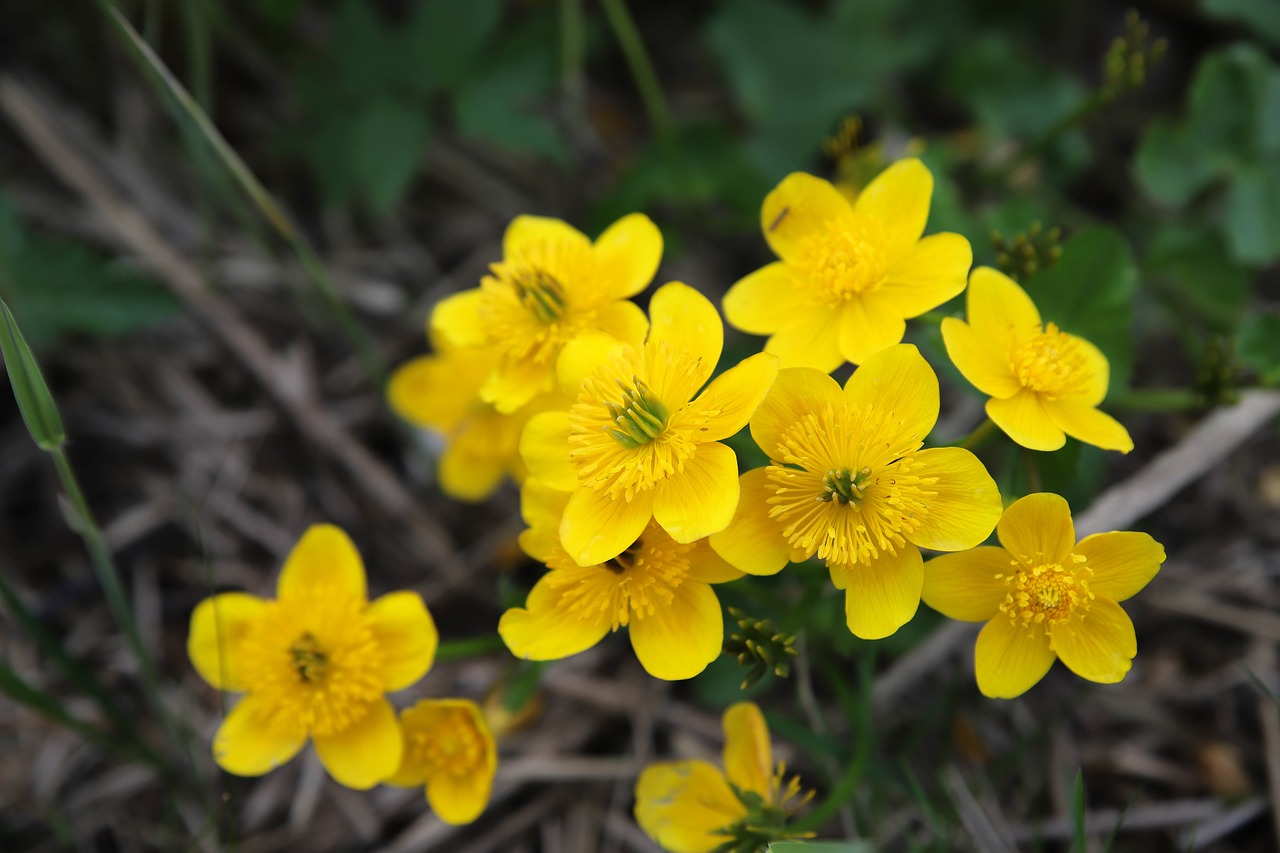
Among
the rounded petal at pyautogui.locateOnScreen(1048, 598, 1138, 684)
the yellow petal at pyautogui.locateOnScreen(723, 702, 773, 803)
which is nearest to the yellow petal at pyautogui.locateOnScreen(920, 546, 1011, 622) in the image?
the rounded petal at pyautogui.locateOnScreen(1048, 598, 1138, 684)

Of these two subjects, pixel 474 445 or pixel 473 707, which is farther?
pixel 474 445

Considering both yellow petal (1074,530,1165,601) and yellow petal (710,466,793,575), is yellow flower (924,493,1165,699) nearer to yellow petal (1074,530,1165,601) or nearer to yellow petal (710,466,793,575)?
yellow petal (1074,530,1165,601)

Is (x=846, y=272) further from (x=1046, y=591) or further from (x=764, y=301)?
(x=1046, y=591)

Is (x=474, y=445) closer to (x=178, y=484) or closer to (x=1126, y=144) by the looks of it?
(x=178, y=484)

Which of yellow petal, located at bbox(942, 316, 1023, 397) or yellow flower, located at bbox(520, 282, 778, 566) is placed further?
yellow petal, located at bbox(942, 316, 1023, 397)

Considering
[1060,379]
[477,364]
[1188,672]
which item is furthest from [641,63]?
[1188,672]

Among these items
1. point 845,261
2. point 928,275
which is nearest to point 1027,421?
point 928,275
